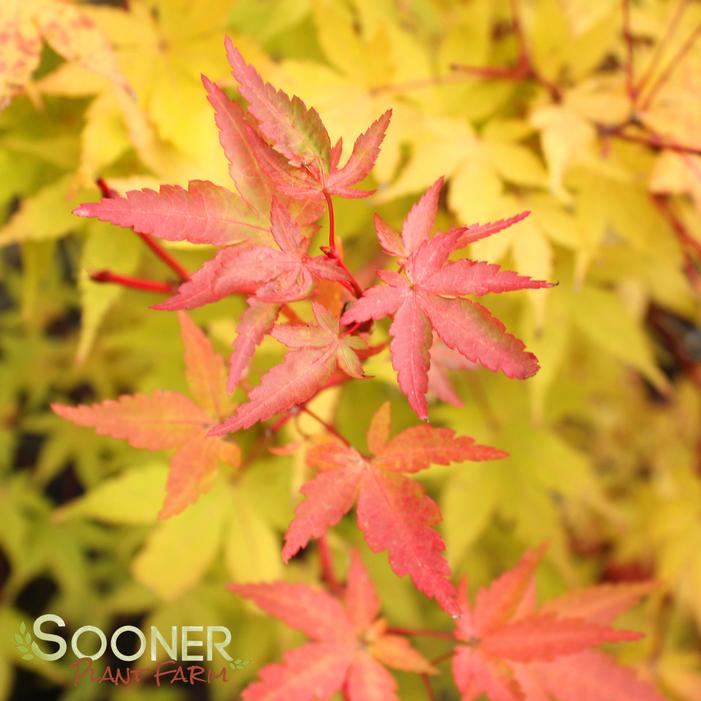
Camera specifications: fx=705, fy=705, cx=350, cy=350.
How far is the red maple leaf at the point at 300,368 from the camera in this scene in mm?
Answer: 521

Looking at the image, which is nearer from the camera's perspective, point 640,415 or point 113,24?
point 113,24

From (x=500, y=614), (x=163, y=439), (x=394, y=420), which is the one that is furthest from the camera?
(x=394, y=420)

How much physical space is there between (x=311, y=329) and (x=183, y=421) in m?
0.22

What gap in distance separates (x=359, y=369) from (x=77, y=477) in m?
1.69

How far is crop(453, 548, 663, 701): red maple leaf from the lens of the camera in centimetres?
75

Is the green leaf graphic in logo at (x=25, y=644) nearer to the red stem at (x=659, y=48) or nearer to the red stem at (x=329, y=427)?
the red stem at (x=329, y=427)

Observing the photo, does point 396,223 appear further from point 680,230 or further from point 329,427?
point 329,427

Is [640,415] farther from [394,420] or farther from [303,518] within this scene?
[303,518]

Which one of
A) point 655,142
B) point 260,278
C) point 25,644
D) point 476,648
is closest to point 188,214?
point 260,278

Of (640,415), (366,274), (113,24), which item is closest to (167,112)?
(113,24)

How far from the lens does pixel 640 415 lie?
2127 millimetres

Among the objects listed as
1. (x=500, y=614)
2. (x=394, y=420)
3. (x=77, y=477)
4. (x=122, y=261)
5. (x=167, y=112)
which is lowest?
(x=77, y=477)

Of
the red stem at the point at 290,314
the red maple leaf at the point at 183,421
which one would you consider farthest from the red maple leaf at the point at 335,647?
the red stem at the point at 290,314

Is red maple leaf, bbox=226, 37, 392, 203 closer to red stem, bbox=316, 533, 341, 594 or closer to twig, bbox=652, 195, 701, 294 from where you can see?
red stem, bbox=316, 533, 341, 594
